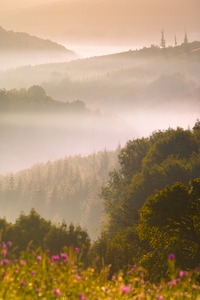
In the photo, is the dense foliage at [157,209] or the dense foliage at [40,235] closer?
the dense foliage at [157,209]

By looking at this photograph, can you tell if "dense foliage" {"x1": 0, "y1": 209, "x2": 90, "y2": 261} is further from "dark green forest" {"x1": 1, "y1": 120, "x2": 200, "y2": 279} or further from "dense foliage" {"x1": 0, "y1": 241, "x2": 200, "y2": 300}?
"dense foliage" {"x1": 0, "y1": 241, "x2": 200, "y2": 300}

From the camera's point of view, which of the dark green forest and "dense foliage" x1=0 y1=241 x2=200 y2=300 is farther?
the dark green forest

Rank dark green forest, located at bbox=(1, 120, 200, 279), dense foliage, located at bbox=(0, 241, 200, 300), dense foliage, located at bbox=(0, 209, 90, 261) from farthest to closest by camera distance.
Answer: dense foliage, located at bbox=(0, 209, 90, 261) → dark green forest, located at bbox=(1, 120, 200, 279) → dense foliage, located at bbox=(0, 241, 200, 300)

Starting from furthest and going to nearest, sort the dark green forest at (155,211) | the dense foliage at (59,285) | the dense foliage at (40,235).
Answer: the dense foliage at (40,235), the dark green forest at (155,211), the dense foliage at (59,285)

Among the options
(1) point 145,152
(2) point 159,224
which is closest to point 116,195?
(1) point 145,152

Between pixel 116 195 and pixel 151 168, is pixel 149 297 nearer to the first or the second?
pixel 151 168

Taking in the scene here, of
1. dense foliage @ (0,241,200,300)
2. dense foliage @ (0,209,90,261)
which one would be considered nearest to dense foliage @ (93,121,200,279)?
dense foliage @ (0,241,200,300)

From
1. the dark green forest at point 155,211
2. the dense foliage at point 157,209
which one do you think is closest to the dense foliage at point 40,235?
the dark green forest at point 155,211

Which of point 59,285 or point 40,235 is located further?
point 40,235

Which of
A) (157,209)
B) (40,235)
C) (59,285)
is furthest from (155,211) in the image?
(40,235)

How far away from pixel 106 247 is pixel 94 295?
1909 inches

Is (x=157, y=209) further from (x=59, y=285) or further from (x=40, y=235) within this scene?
(x=40, y=235)

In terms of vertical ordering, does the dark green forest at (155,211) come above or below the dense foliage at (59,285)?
above

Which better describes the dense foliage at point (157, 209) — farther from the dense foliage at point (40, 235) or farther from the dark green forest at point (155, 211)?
the dense foliage at point (40, 235)
